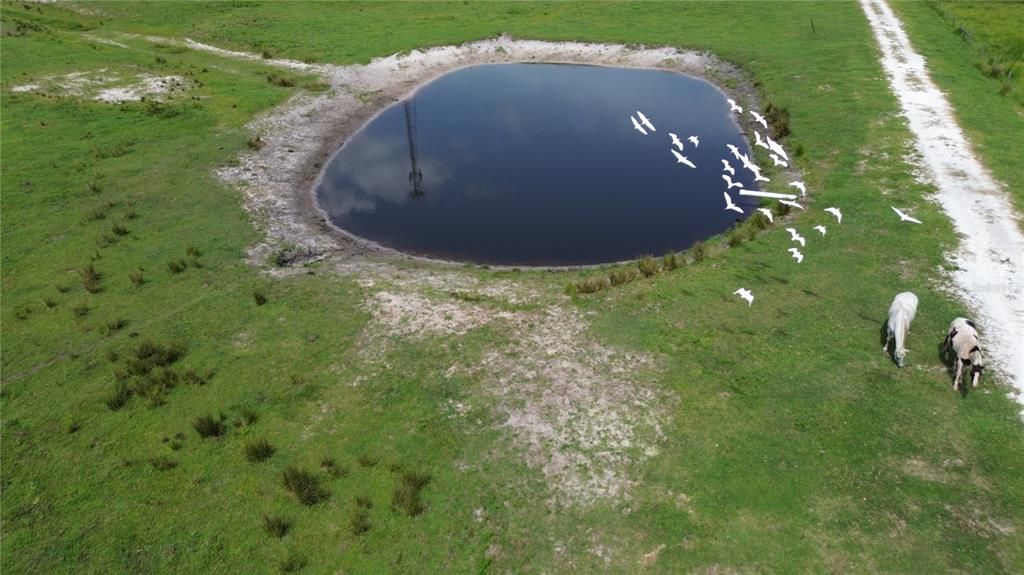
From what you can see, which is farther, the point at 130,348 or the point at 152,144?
the point at 152,144

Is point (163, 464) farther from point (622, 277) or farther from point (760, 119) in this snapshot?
point (760, 119)

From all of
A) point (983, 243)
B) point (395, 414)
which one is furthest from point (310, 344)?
point (983, 243)

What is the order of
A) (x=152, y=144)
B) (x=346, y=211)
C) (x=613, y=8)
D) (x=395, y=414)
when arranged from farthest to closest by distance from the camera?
(x=613, y=8), (x=152, y=144), (x=346, y=211), (x=395, y=414)

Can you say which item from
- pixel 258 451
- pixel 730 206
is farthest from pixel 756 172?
pixel 258 451

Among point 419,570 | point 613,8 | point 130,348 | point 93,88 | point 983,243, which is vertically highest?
point 613,8

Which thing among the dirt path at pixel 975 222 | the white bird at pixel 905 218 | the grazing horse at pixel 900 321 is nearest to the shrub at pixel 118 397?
the grazing horse at pixel 900 321

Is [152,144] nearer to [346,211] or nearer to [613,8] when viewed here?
[346,211]

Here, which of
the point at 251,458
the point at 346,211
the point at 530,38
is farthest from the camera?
the point at 530,38
